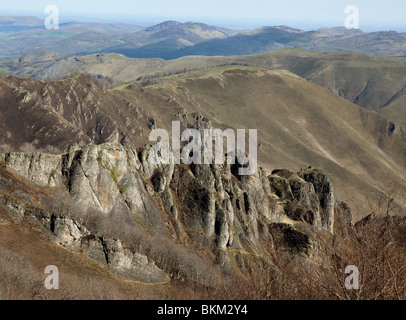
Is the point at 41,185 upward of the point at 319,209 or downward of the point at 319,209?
upward

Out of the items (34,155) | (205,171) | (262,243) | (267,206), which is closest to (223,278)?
(262,243)
